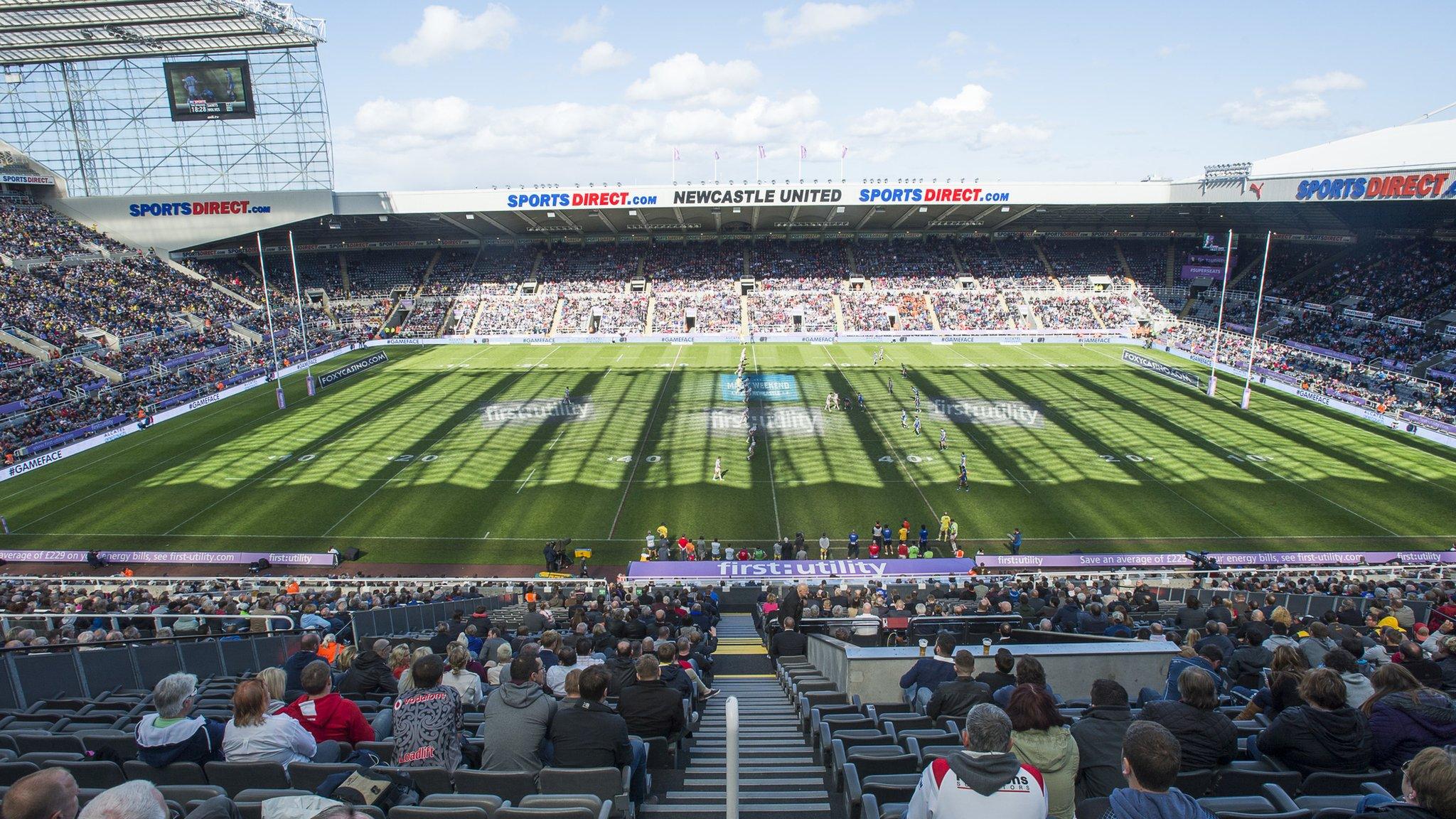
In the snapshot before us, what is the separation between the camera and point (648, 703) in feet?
21.8

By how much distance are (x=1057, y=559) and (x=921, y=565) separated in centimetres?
452

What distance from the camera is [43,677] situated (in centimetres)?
983

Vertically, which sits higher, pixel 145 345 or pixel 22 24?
pixel 22 24

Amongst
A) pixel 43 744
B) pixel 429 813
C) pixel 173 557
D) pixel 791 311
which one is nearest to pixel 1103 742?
pixel 429 813

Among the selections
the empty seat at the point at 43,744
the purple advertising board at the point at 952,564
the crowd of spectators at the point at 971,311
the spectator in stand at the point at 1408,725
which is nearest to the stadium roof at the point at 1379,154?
the crowd of spectators at the point at 971,311

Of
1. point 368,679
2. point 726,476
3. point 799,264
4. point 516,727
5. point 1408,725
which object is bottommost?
point 726,476

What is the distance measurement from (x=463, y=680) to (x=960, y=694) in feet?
14.8

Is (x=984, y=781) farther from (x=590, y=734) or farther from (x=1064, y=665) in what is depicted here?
(x=1064, y=665)

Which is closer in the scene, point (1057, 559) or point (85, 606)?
point (85, 606)

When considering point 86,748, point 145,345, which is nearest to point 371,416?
point 145,345

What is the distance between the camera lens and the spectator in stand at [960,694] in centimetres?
629

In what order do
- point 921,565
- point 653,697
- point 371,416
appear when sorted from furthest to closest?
point 371,416
point 921,565
point 653,697

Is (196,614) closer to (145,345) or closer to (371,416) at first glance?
(371,416)

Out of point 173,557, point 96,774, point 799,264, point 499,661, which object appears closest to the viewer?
point 96,774
